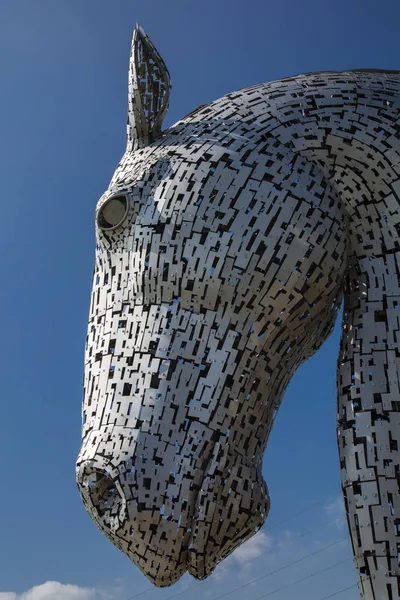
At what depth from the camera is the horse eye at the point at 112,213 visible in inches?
133

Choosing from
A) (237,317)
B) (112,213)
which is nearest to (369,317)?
(237,317)

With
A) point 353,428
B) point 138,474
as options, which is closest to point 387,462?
point 353,428

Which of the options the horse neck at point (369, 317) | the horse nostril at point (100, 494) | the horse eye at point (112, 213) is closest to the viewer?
the horse neck at point (369, 317)

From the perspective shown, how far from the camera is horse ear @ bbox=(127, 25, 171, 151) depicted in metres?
3.75

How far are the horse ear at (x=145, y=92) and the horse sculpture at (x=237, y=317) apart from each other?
21cm

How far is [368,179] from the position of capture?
129 inches

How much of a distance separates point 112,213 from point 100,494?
1.16m

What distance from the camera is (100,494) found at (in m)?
2.94

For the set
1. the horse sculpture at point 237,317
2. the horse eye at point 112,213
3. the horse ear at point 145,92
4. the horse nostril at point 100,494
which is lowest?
the horse nostril at point 100,494

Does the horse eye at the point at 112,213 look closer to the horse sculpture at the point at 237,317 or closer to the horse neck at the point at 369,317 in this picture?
the horse sculpture at the point at 237,317

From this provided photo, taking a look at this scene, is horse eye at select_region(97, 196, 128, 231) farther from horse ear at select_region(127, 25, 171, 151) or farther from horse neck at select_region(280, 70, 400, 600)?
horse neck at select_region(280, 70, 400, 600)

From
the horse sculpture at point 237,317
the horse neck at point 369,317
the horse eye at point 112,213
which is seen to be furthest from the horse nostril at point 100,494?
the horse eye at point 112,213

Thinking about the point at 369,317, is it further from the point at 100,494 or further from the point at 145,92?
the point at 145,92

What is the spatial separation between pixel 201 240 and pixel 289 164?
475 mm
